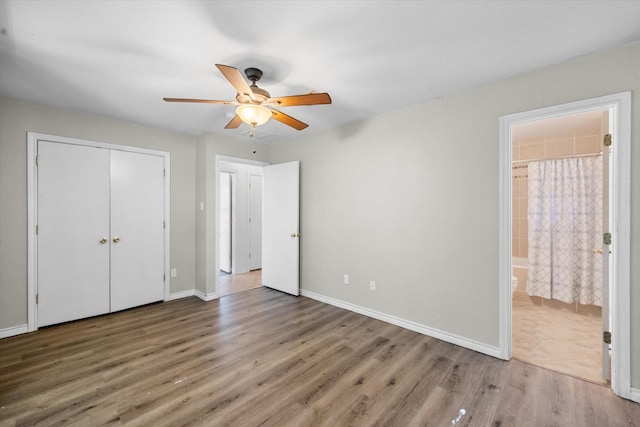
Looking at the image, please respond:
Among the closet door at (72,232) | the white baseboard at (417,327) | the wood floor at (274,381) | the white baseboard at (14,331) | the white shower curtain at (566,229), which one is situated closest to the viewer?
the wood floor at (274,381)

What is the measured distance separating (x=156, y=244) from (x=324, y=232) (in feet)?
7.51

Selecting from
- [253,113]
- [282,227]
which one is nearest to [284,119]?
[253,113]

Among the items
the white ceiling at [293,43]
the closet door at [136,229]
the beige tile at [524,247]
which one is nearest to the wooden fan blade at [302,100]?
the white ceiling at [293,43]

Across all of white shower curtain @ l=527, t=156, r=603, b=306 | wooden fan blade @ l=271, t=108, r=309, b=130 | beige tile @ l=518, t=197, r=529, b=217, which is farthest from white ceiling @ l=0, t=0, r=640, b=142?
beige tile @ l=518, t=197, r=529, b=217

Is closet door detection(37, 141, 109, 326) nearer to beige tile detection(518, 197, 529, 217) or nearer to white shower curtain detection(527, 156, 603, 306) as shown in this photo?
white shower curtain detection(527, 156, 603, 306)

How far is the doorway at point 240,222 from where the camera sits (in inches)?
217

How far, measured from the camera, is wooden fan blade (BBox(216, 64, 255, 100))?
5.27 feet

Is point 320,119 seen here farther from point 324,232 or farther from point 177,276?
point 177,276

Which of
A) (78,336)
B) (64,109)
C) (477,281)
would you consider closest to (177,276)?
(78,336)

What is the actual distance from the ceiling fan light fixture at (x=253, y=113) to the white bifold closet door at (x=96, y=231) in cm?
228

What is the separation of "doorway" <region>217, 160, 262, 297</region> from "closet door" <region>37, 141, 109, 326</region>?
221 cm

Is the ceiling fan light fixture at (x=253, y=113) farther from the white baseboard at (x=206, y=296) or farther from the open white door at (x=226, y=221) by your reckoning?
the open white door at (x=226, y=221)

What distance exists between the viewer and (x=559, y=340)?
2.68 meters

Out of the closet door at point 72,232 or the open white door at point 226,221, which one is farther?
the open white door at point 226,221
